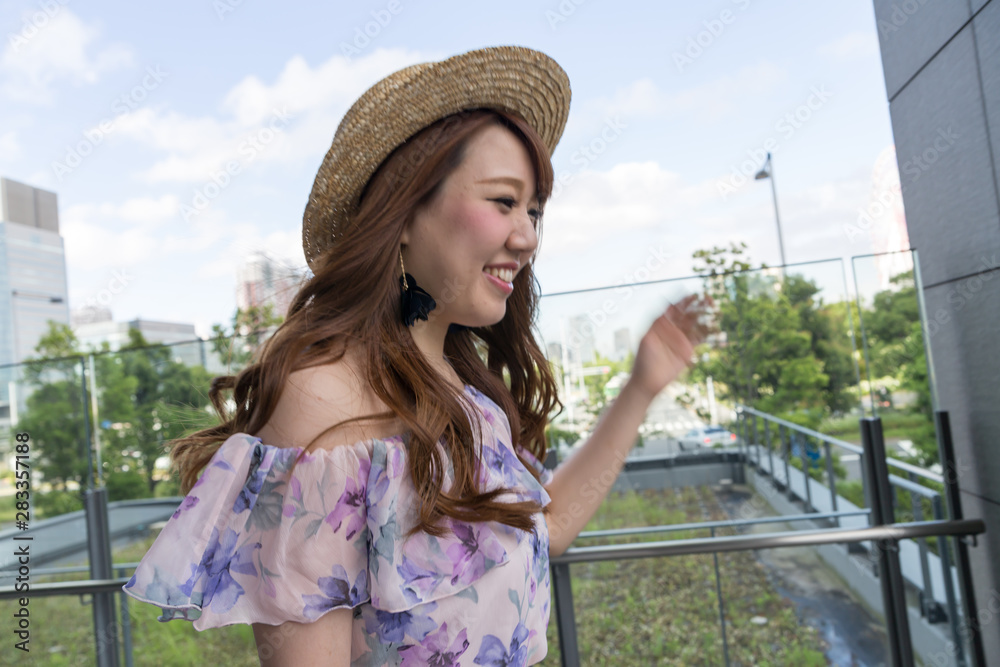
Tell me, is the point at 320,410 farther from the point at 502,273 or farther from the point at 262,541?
the point at 502,273

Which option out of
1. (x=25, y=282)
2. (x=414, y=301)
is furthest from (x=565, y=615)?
(x=25, y=282)

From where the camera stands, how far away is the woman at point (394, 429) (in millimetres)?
715

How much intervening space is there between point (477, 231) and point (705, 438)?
5.11ft

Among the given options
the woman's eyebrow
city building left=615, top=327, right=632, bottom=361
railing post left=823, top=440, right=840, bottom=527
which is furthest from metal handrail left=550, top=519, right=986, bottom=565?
the woman's eyebrow

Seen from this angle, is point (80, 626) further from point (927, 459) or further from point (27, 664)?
point (927, 459)

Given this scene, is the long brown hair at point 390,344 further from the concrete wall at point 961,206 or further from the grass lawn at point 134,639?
the grass lawn at point 134,639

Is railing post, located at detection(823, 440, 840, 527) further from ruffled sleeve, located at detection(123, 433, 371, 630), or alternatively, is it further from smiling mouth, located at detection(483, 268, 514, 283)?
ruffled sleeve, located at detection(123, 433, 371, 630)

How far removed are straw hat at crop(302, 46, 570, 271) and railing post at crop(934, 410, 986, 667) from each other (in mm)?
1391

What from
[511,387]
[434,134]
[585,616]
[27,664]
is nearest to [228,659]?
[27,664]

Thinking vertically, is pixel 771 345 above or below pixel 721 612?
above

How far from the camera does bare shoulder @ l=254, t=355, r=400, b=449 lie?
73 cm

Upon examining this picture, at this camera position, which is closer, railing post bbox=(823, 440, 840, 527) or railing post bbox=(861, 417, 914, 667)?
railing post bbox=(861, 417, 914, 667)

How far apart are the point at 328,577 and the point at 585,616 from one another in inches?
69.1

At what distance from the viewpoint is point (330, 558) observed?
0.71 metres
